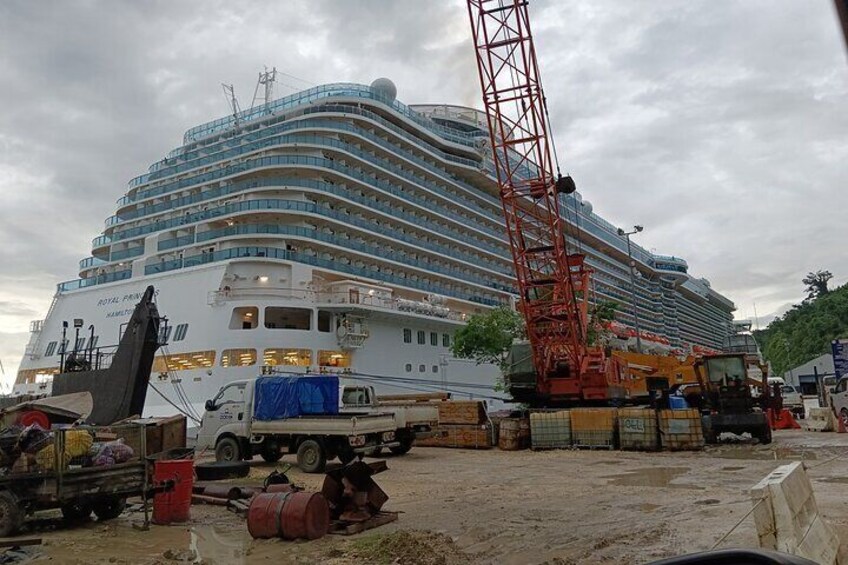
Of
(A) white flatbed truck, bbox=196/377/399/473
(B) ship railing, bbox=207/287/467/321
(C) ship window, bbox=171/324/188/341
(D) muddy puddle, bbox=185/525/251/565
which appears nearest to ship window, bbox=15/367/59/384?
(C) ship window, bbox=171/324/188/341

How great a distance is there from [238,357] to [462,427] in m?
12.2

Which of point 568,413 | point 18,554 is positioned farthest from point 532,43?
point 18,554

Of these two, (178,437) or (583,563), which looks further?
(178,437)

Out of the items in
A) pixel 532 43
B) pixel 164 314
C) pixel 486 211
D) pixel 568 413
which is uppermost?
pixel 486 211

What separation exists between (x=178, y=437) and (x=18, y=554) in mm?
5130

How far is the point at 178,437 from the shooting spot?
11.3 metres

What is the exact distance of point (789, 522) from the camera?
4.56 m

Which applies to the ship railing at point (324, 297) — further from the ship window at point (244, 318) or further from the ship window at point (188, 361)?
the ship window at point (188, 361)

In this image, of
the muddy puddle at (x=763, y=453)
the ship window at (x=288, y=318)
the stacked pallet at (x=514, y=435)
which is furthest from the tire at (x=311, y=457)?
the ship window at (x=288, y=318)

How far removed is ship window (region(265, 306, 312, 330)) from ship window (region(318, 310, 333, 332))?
22.0 inches

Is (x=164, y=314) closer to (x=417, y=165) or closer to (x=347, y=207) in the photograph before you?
(x=347, y=207)

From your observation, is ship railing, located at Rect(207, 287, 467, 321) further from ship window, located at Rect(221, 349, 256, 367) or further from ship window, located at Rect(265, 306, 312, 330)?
ship window, located at Rect(221, 349, 256, 367)

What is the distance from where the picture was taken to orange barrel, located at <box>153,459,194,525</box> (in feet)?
26.1

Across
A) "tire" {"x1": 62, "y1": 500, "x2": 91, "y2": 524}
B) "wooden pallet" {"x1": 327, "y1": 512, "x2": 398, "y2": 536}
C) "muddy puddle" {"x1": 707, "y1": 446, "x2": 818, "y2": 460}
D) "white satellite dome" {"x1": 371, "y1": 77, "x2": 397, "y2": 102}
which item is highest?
"white satellite dome" {"x1": 371, "y1": 77, "x2": 397, "y2": 102}
